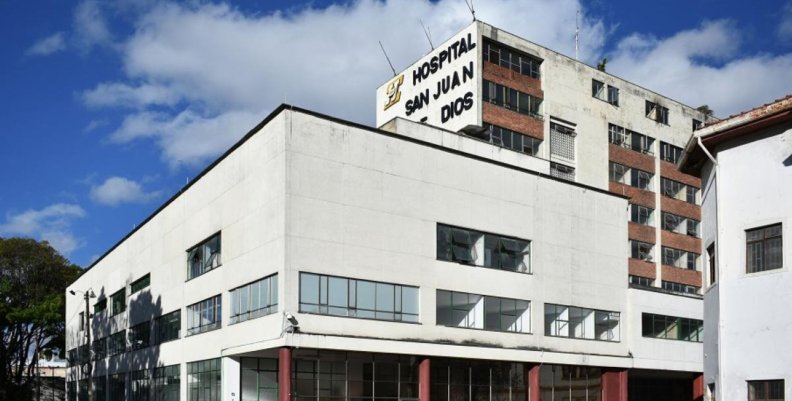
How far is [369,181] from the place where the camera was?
40594mm

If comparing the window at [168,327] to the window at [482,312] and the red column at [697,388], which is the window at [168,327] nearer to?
the window at [482,312]

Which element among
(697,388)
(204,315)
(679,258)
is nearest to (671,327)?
(697,388)

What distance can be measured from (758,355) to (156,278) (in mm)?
40486

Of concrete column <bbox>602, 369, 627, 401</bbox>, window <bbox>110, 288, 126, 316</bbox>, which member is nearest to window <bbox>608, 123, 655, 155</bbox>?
concrete column <bbox>602, 369, 627, 401</bbox>

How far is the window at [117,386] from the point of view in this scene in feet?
199

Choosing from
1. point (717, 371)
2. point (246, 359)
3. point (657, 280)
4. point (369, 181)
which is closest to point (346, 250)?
point (369, 181)

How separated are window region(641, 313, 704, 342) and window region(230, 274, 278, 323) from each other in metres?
25.0

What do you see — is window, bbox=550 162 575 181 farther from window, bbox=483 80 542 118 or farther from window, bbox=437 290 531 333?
window, bbox=437 290 531 333

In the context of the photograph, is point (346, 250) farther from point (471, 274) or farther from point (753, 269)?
point (753, 269)

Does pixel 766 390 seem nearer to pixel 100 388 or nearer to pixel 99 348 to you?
pixel 100 388

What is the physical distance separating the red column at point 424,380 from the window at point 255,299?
8.23 metres

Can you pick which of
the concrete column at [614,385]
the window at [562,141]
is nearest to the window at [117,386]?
the concrete column at [614,385]

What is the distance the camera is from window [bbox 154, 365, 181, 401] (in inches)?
1939

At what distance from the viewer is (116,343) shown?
63125mm
